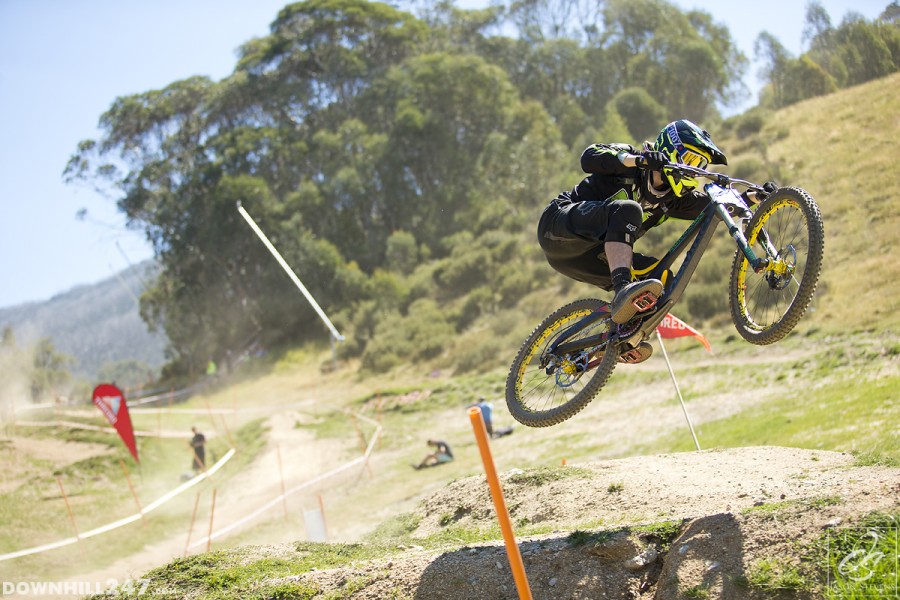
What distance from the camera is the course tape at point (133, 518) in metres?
17.0

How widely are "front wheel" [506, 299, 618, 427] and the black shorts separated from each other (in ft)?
1.05

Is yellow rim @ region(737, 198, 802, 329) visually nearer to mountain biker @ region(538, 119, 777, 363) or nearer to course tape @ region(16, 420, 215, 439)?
mountain biker @ region(538, 119, 777, 363)

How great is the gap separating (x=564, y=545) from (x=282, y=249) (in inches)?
2110

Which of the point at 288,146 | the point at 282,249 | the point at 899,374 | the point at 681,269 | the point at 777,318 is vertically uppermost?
the point at 288,146

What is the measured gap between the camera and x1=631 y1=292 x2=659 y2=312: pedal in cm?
711

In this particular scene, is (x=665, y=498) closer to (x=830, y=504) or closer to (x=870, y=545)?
(x=830, y=504)

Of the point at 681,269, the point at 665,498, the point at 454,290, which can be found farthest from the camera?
the point at 454,290

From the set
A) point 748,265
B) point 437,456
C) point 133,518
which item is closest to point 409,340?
point 437,456

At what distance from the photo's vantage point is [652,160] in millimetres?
7305

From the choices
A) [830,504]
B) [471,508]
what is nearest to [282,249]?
[471,508]

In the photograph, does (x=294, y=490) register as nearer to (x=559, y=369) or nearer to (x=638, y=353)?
(x=559, y=369)

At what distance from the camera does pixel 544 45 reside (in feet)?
253

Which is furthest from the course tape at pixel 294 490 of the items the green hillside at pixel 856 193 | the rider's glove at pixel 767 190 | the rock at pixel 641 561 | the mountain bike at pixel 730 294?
the green hillside at pixel 856 193

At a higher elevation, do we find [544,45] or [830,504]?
[544,45]
